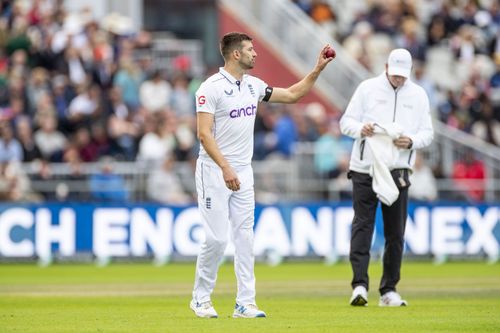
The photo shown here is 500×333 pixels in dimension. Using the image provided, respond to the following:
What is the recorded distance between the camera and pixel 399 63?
50.4 feet

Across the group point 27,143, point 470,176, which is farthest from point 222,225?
point 470,176

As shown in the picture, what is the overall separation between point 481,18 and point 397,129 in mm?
18681

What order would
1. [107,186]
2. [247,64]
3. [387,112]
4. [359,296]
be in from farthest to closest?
[107,186]
[387,112]
[359,296]
[247,64]

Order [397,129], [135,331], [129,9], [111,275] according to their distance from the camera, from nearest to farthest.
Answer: [135,331] < [397,129] < [111,275] < [129,9]

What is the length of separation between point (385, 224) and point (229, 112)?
2829 mm

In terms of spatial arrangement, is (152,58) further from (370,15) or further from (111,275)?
(111,275)

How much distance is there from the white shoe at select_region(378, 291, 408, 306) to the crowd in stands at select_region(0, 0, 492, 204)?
11.1m

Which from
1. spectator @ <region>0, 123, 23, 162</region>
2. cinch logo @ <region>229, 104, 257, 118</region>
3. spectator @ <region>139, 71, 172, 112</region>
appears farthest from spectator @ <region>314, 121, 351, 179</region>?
cinch logo @ <region>229, 104, 257, 118</region>

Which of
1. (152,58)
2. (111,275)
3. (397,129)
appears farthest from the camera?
(152,58)

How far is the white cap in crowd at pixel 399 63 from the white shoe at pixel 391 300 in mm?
2413

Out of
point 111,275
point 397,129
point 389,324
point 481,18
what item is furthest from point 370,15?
point 389,324

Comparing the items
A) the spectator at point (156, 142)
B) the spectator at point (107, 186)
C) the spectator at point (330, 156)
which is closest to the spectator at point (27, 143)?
the spectator at point (107, 186)

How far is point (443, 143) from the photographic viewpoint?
28875 mm

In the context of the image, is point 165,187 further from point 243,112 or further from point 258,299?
point 243,112
